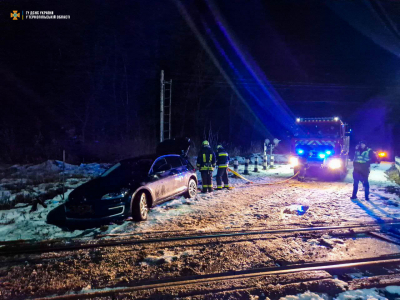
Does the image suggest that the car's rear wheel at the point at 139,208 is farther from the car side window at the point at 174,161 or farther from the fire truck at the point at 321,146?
the fire truck at the point at 321,146

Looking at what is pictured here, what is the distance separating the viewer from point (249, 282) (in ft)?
12.7

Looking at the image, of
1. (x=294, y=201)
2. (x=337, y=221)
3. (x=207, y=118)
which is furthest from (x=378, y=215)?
(x=207, y=118)

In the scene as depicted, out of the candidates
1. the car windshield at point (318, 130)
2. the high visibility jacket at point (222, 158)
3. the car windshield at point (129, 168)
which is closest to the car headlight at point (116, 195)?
the car windshield at point (129, 168)

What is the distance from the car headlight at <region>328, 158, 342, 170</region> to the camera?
501 inches

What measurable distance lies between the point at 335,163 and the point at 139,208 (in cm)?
982

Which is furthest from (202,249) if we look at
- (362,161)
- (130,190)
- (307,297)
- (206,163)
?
(362,161)

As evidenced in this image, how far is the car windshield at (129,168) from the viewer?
24.5 feet

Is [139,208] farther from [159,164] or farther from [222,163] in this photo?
[222,163]

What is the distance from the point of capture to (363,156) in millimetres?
8539

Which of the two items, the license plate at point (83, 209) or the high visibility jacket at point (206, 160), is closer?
the license plate at point (83, 209)

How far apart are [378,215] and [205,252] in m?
5.04

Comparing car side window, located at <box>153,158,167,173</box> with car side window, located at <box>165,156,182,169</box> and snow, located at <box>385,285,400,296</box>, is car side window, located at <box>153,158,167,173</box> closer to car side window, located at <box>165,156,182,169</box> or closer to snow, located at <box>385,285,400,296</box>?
→ car side window, located at <box>165,156,182,169</box>

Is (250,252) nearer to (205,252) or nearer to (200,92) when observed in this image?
(205,252)

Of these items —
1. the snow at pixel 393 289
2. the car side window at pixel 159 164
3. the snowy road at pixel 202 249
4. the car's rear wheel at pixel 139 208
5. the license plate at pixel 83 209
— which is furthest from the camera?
the car side window at pixel 159 164
